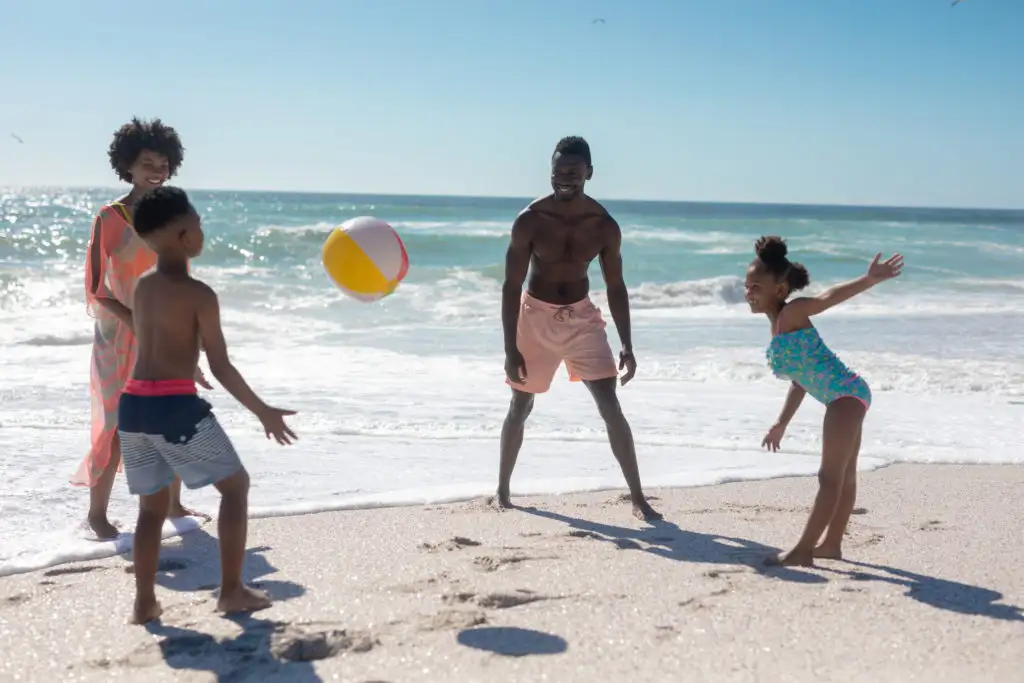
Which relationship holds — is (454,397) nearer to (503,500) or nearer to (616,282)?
(503,500)

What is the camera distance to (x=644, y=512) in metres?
5.07

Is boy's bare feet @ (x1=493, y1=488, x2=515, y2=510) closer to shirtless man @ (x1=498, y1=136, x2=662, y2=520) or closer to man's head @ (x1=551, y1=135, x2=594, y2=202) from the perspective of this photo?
shirtless man @ (x1=498, y1=136, x2=662, y2=520)

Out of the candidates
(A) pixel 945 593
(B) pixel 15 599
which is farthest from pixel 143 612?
(A) pixel 945 593

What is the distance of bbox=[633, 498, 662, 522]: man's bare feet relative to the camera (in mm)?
5039

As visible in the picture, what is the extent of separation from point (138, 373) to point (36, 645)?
2.94ft

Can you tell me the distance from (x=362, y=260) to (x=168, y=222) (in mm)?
1896

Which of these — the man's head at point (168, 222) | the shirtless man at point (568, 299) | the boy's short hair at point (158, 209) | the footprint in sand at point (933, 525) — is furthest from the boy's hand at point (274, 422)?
the footprint in sand at point (933, 525)

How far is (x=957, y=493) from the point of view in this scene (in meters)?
5.51

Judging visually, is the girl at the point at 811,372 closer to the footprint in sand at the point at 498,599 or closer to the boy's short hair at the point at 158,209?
the footprint in sand at the point at 498,599

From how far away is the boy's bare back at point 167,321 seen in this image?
11.1ft

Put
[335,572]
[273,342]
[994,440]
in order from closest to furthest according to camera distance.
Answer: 1. [335,572]
2. [994,440]
3. [273,342]

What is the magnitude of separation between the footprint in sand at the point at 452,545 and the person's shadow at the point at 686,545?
49 centimetres

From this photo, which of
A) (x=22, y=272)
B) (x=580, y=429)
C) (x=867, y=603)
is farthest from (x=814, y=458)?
(x=22, y=272)

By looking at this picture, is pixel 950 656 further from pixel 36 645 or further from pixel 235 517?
pixel 36 645
